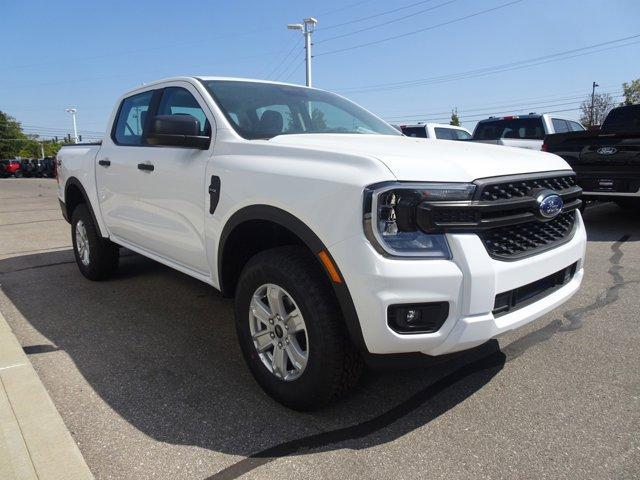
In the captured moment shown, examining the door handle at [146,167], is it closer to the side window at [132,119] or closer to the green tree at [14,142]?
the side window at [132,119]

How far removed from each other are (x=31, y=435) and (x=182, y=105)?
2336 mm

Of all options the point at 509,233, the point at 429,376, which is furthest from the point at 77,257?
the point at 509,233

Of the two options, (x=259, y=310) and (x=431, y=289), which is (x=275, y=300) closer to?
(x=259, y=310)

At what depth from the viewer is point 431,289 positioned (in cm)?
212

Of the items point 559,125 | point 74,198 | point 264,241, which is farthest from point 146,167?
point 559,125

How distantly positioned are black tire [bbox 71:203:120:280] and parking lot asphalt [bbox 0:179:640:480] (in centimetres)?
74

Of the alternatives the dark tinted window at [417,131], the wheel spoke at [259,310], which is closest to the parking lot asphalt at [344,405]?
the wheel spoke at [259,310]

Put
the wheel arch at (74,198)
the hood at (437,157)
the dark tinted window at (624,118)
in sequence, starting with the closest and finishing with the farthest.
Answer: the hood at (437,157) → the wheel arch at (74,198) → the dark tinted window at (624,118)

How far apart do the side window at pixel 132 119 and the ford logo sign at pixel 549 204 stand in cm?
309

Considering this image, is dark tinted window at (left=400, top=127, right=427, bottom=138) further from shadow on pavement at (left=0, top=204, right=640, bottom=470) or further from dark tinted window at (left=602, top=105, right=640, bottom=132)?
shadow on pavement at (left=0, top=204, right=640, bottom=470)

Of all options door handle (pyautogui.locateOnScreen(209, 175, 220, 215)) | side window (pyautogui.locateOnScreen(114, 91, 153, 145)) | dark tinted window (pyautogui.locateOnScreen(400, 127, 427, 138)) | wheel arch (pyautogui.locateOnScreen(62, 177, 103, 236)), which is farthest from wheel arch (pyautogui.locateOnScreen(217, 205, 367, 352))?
dark tinted window (pyautogui.locateOnScreen(400, 127, 427, 138))

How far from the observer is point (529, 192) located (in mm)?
2549

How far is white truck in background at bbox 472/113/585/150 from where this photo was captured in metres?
10.8

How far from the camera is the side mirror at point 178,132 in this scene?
3.02m
